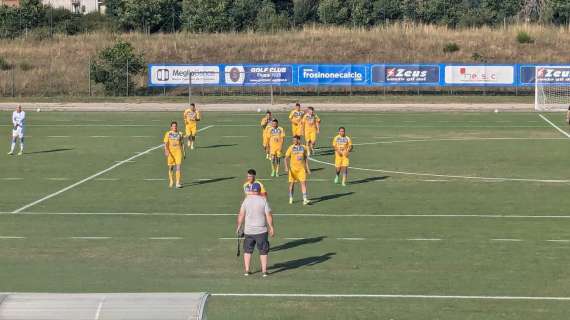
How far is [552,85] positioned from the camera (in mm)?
77250

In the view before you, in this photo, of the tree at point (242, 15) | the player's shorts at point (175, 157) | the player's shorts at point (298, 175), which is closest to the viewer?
the player's shorts at point (298, 175)

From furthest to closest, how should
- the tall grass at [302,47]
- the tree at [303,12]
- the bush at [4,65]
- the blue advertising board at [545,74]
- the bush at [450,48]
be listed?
the tree at [303,12] → the bush at [450,48] → the tall grass at [302,47] → the bush at [4,65] → the blue advertising board at [545,74]

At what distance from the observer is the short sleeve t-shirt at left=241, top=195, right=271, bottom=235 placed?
19234mm

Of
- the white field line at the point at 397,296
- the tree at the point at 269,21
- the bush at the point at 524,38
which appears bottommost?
the white field line at the point at 397,296

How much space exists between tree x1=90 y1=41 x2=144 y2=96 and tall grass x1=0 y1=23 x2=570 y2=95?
5.38 metres

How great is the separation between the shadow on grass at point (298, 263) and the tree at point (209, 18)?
87.2 m

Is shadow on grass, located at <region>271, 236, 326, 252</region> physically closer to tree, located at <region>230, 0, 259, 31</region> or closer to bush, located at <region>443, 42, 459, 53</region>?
bush, located at <region>443, 42, 459, 53</region>

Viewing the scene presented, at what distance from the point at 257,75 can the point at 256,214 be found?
62624 millimetres

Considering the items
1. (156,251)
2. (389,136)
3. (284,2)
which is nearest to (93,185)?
(156,251)

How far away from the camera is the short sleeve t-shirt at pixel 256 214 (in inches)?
757

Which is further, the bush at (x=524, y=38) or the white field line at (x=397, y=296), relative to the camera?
the bush at (x=524, y=38)

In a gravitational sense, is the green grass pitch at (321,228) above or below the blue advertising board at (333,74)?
below

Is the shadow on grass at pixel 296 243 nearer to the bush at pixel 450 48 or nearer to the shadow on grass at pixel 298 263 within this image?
the shadow on grass at pixel 298 263


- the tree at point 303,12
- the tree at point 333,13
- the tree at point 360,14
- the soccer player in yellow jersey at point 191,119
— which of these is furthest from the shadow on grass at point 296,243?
the tree at point 303,12
